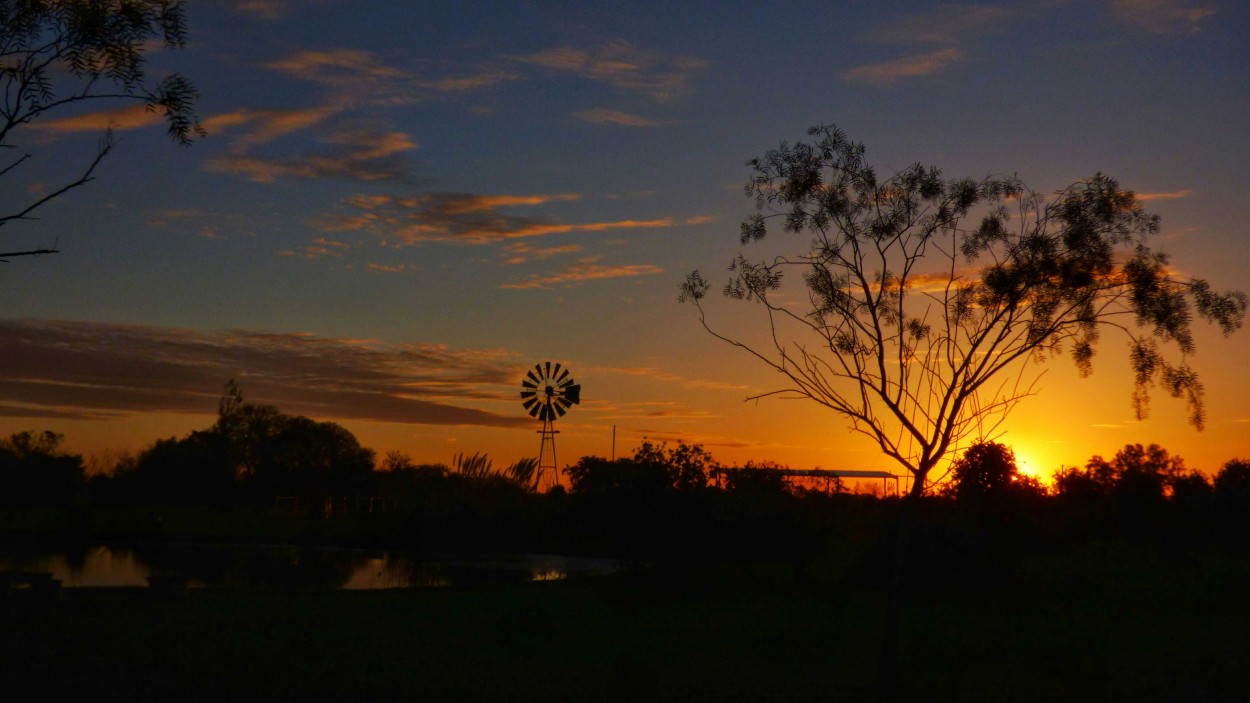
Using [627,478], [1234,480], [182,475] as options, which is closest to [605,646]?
[627,478]

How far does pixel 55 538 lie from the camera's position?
1351 inches

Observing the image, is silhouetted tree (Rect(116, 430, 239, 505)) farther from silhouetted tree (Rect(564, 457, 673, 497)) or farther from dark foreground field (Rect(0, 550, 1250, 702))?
dark foreground field (Rect(0, 550, 1250, 702))

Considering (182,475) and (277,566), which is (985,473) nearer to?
(277,566)

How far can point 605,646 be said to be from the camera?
46.0ft

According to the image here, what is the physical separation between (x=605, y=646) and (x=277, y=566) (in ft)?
48.3

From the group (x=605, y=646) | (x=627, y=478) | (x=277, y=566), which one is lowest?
(x=605, y=646)

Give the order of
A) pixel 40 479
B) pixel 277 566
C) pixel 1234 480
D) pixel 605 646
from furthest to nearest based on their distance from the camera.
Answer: pixel 40 479
pixel 1234 480
pixel 277 566
pixel 605 646

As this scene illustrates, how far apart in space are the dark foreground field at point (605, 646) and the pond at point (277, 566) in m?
3.95

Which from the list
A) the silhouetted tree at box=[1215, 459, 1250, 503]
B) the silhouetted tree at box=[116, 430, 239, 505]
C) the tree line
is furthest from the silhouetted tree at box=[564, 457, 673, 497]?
the silhouetted tree at box=[116, 430, 239, 505]

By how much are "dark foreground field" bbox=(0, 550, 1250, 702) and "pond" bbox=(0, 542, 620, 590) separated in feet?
13.0

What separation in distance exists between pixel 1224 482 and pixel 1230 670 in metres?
33.2

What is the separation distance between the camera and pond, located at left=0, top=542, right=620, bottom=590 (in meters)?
22.4

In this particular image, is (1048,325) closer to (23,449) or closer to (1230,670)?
(1230,670)

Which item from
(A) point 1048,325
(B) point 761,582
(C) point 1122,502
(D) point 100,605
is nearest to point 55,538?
(D) point 100,605
